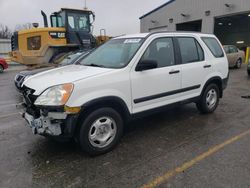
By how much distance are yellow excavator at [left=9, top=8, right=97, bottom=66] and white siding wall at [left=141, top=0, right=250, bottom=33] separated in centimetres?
1336

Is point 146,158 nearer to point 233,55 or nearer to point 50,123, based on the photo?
point 50,123

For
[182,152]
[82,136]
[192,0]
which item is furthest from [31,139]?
[192,0]

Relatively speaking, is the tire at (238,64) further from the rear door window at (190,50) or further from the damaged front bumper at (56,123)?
the damaged front bumper at (56,123)

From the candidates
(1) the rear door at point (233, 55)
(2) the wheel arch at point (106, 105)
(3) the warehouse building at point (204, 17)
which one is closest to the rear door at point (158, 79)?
(2) the wheel arch at point (106, 105)

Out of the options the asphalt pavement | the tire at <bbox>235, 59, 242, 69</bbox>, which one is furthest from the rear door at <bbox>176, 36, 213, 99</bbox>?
the tire at <bbox>235, 59, 242, 69</bbox>

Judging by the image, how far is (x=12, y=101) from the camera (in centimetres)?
736

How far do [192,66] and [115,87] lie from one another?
2.03 meters

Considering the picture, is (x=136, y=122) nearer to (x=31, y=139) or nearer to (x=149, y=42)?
(x=149, y=42)

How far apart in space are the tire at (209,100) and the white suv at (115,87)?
10 cm

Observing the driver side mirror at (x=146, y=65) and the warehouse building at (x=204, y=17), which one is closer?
the driver side mirror at (x=146, y=65)

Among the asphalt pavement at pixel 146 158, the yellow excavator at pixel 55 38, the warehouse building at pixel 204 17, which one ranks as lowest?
the asphalt pavement at pixel 146 158

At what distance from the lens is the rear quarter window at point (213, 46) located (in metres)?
5.30

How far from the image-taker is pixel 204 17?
22.7 meters

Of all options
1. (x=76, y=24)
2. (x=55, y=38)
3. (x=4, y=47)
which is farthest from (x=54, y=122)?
(x=4, y=47)
